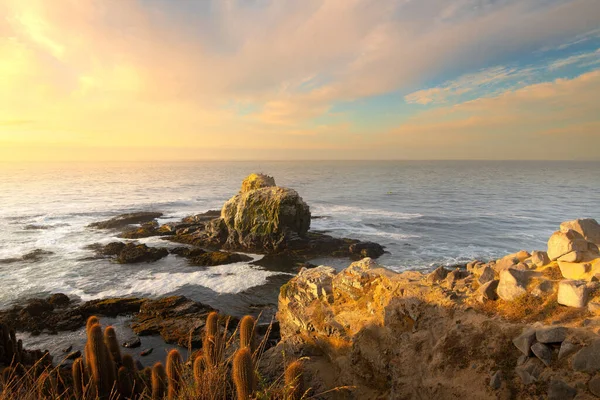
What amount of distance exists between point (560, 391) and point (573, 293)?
6.75ft

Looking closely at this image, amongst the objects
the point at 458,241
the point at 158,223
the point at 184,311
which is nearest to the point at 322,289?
the point at 184,311

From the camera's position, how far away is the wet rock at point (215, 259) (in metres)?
29.4

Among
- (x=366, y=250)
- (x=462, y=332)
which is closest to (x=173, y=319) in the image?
(x=462, y=332)

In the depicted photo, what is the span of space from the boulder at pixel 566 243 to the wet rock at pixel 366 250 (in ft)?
78.6

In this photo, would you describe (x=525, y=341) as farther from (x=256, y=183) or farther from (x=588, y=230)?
(x=256, y=183)

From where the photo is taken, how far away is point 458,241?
3619 centimetres

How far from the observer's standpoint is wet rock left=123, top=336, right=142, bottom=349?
54.4 feet

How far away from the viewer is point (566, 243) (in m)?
7.24

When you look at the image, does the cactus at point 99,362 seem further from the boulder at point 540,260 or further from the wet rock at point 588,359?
the boulder at point 540,260

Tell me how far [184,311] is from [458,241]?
30.0 metres

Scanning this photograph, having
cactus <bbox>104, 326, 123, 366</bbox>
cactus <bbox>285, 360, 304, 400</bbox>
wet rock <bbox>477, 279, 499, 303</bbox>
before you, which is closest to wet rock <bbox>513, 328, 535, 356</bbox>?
wet rock <bbox>477, 279, 499, 303</bbox>

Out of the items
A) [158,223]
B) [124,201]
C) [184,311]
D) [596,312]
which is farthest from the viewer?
[124,201]

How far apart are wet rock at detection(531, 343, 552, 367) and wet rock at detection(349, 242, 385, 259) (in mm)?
25773

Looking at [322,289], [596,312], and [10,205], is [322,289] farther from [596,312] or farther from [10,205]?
[10,205]
